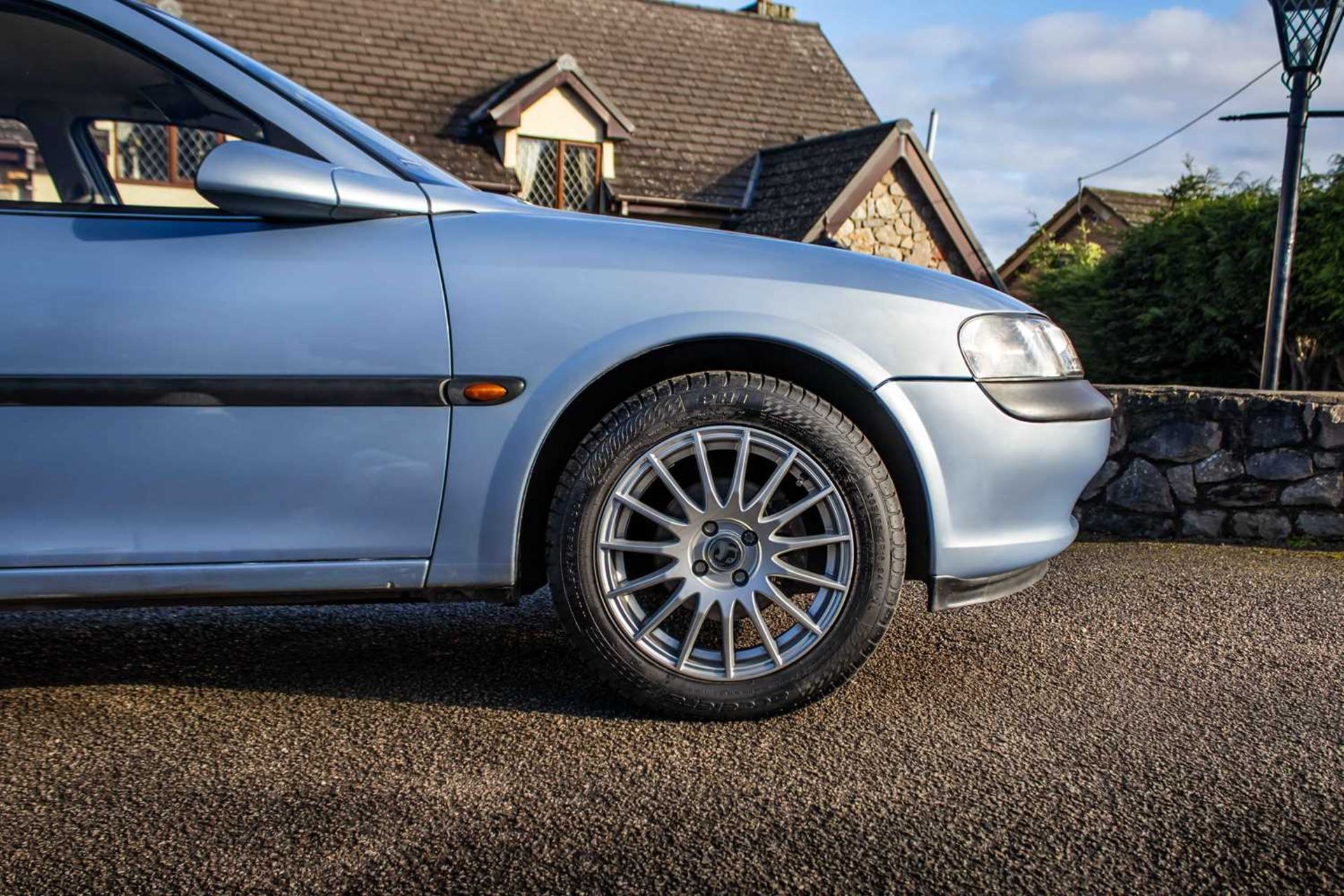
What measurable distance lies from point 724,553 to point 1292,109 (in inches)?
230

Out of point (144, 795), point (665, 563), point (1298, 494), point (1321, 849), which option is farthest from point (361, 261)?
point (1298, 494)

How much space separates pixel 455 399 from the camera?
273cm

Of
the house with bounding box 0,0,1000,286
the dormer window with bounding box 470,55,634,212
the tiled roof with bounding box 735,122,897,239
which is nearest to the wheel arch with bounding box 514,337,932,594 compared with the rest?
the tiled roof with bounding box 735,122,897,239

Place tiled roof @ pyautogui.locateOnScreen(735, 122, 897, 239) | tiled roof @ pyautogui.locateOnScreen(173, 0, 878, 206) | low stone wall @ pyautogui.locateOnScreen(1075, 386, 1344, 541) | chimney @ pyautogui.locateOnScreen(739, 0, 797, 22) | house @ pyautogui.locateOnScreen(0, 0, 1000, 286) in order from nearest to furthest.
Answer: low stone wall @ pyautogui.locateOnScreen(1075, 386, 1344, 541) → tiled roof @ pyautogui.locateOnScreen(735, 122, 897, 239) → house @ pyautogui.locateOnScreen(0, 0, 1000, 286) → tiled roof @ pyautogui.locateOnScreen(173, 0, 878, 206) → chimney @ pyautogui.locateOnScreen(739, 0, 797, 22)

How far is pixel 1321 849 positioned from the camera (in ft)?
7.30

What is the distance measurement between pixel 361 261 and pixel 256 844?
1253 mm

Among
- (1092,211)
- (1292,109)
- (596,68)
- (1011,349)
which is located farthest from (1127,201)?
(1011,349)

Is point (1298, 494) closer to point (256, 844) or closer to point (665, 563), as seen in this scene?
point (665, 563)

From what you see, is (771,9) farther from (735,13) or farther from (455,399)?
(455,399)

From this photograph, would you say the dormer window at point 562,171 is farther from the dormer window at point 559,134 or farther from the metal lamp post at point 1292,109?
the metal lamp post at point 1292,109

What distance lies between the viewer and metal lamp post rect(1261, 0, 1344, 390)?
22.5ft

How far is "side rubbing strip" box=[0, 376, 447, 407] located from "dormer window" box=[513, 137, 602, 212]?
1690 cm

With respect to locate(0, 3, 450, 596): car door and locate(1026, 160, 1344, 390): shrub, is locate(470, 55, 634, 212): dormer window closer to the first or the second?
locate(1026, 160, 1344, 390): shrub

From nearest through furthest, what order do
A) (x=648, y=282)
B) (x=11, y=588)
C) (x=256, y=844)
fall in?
(x=256, y=844) < (x=11, y=588) < (x=648, y=282)
